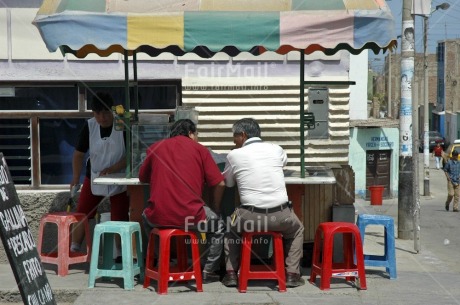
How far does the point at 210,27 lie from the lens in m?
8.45

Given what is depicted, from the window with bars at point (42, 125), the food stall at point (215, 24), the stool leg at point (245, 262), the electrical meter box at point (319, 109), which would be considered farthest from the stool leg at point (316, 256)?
the electrical meter box at point (319, 109)

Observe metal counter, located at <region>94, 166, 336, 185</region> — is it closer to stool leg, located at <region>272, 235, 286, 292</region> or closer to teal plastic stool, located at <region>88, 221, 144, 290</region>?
teal plastic stool, located at <region>88, 221, 144, 290</region>

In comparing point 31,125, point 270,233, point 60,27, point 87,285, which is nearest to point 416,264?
point 270,233

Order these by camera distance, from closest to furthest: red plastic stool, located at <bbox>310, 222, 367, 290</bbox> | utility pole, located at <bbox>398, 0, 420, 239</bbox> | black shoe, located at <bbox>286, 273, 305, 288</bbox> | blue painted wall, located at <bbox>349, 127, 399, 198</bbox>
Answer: red plastic stool, located at <bbox>310, 222, 367, 290</bbox>
black shoe, located at <bbox>286, 273, 305, 288</bbox>
utility pole, located at <bbox>398, 0, 420, 239</bbox>
blue painted wall, located at <bbox>349, 127, 399, 198</bbox>

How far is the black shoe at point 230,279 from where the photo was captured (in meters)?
8.56

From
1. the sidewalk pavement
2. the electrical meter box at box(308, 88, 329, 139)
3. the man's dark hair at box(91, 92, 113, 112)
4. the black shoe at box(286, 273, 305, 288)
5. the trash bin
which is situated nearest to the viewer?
the sidewalk pavement

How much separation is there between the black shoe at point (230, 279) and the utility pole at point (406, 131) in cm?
492

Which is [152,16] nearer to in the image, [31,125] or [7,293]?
[7,293]

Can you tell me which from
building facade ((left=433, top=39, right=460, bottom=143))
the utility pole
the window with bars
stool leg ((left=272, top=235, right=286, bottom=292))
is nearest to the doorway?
the utility pole

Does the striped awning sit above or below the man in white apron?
above

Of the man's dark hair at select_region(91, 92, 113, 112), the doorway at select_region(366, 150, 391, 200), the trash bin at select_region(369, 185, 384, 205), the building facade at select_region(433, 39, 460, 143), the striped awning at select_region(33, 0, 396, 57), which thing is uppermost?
the building facade at select_region(433, 39, 460, 143)

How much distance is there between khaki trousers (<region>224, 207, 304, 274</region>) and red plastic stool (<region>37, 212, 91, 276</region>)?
156 centimetres

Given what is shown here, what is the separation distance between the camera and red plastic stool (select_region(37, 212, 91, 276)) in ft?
29.7
